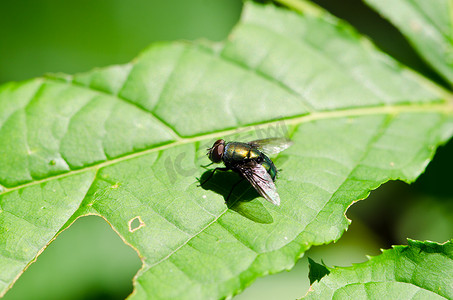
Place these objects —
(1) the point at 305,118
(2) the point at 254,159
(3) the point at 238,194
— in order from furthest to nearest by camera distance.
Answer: (1) the point at 305,118 → (2) the point at 254,159 → (3) the point at 238,194

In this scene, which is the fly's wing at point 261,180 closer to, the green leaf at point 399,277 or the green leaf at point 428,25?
the green leaf at point 399,277

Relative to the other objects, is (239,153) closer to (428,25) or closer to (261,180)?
(261,180)

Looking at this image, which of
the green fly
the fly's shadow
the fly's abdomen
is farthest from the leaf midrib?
the fly's abdomen

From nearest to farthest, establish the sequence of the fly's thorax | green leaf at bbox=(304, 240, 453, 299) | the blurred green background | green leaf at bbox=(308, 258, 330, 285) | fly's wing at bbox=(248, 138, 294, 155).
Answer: green leaf at bbox=(304, 240, 453, 299), green leaf at bbox=(308, 258, 330, 285), the fly's thorax, fly's wing at bbox=(248, 138, 294, 155), the blurred green background

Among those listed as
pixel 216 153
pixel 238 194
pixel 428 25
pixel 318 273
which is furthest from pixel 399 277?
pixel 428 25

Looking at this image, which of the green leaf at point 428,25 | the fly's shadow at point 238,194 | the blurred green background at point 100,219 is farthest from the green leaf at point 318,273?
the green leaf at point 428,25

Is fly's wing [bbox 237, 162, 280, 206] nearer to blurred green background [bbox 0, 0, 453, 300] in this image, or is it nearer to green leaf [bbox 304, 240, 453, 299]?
green leaf [bbox 304, 240, 453, 299]

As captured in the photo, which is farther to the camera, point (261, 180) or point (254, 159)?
point (254, 159)
